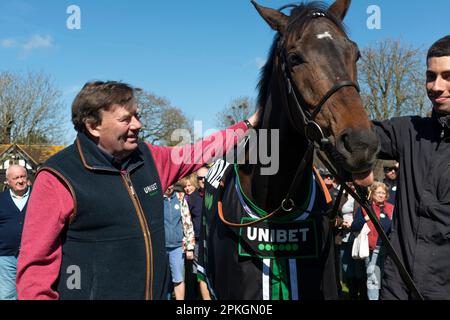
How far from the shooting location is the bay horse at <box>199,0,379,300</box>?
2334 mm

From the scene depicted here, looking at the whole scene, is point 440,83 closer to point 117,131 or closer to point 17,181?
point 117,131

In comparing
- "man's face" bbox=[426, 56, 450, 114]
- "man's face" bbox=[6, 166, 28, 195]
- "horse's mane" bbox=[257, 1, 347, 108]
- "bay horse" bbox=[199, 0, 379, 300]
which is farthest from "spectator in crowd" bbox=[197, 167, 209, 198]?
"man's face" bbox=[426, 56, 450, 114]

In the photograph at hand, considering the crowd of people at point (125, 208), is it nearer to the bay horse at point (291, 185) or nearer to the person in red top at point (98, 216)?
the person in red top at point (98, 216)

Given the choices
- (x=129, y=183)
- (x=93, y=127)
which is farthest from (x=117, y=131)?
(x=129, y=183)

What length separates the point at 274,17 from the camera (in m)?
2.85

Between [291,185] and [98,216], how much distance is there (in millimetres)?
1257

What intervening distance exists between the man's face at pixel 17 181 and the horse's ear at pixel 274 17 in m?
4.43

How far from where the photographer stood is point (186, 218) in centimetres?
720

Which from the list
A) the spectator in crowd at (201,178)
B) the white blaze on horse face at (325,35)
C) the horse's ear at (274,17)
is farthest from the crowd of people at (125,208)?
the spectator in crowd at (201,178)

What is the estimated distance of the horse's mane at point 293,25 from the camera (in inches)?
102

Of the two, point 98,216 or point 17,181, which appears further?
point 17,181

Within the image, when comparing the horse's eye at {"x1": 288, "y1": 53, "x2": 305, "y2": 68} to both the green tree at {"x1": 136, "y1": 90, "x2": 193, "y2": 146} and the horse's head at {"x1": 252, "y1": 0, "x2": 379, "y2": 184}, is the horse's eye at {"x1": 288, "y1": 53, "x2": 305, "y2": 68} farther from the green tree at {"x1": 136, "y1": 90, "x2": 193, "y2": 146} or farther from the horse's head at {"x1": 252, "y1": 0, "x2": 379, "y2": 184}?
the green tree at {"x1": 136, "y1": 90, "x2": 193, "y2": 146}
